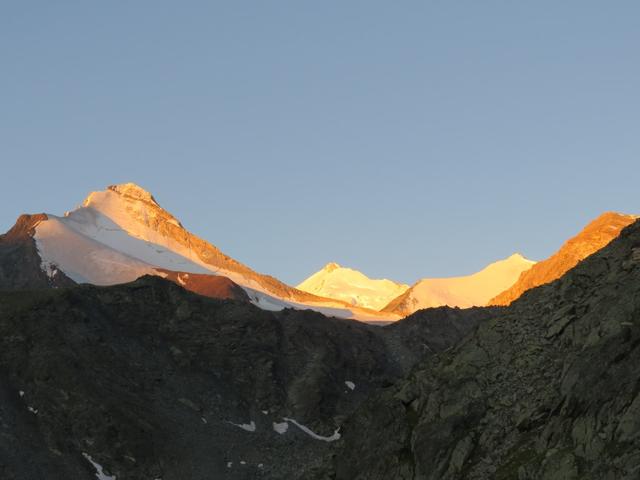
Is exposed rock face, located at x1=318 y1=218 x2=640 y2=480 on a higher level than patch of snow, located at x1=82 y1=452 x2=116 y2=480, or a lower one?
higher

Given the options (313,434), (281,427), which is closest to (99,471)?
(281,427)

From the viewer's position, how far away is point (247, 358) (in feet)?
533

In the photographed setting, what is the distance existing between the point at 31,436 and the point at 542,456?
79363 millimetres

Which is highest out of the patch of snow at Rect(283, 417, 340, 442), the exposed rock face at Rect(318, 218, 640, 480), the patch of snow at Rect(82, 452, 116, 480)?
the exposed rock face at Rect(318, 218, 640, 480)

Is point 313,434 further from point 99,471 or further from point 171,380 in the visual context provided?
point 99,471

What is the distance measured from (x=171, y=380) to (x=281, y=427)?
1789 centimetres

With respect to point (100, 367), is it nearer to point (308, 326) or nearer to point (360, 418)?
point (308, 326)

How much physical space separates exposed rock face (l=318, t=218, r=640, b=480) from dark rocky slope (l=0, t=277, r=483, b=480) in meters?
36.7

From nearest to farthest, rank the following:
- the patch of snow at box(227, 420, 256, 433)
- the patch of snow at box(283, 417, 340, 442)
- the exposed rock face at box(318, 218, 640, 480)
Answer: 1. the exposed rock face at box(318, 218, 640, 480)
2. the patch of snow at box(227, 420, 256, 433)
3. the patch of snow at box(283, 417, 340, 442)

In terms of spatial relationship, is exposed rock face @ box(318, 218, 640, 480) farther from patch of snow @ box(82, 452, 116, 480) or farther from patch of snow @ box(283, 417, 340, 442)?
patch of snow @ box(283, 417, 340, 442)

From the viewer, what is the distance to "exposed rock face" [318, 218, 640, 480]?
54.4m

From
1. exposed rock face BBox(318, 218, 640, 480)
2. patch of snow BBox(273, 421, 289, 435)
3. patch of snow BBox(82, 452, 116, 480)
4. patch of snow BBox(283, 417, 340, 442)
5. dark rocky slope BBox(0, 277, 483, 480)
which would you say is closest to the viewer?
exposed rock face BBox(318, 218, 640, 480)

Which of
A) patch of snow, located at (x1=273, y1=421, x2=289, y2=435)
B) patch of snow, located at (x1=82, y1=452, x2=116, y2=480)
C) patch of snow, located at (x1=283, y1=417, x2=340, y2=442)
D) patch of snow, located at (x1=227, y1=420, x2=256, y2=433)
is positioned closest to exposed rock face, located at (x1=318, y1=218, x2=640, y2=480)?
patch of snow, located at (x1=82, y1=452, x2=116, y2=480)

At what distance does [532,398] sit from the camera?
64.6m
